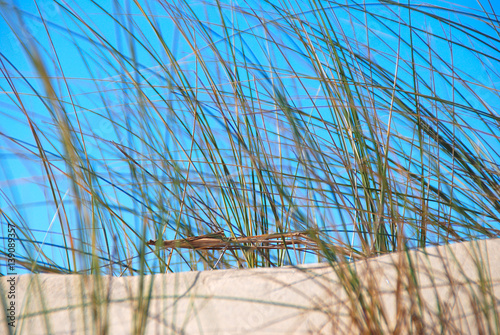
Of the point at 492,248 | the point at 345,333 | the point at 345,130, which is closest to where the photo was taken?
the point at 345,333

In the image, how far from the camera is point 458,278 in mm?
523

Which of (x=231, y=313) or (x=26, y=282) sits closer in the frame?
(x=231, y=313)

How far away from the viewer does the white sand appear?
0.46m

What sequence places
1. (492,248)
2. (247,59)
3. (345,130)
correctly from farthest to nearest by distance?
(247,59), (345,130), (492,248)

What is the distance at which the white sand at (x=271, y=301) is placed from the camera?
46 centimetres

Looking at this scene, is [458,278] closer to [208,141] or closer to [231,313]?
[231,313]

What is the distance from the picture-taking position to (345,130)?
0.86 meters

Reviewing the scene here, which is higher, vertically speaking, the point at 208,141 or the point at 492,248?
the point at 208,141

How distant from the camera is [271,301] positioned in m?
0.52

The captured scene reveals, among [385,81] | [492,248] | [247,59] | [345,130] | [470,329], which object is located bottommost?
[470,329]

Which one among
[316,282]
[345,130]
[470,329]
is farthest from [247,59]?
[470,329]

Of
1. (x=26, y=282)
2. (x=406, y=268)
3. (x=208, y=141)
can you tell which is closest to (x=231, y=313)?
(x=406, y=268)

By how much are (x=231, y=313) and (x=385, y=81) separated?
2.29 ft

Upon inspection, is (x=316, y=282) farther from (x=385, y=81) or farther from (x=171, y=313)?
(x=385, y=81)
